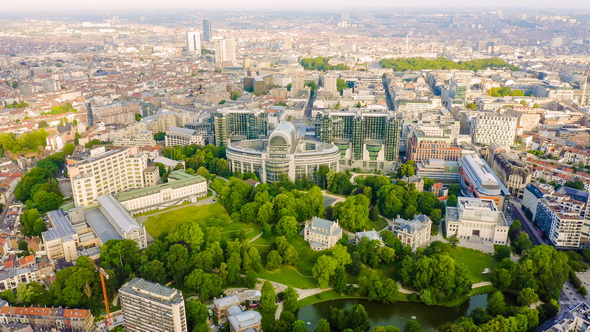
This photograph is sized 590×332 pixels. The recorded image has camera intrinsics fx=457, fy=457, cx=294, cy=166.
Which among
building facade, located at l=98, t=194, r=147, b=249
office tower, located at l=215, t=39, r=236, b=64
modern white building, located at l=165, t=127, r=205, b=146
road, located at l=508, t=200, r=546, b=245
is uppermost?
office tower, located at l=215, t=39, r=236, b=64

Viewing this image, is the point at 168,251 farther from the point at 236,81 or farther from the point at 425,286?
the point at 236,81

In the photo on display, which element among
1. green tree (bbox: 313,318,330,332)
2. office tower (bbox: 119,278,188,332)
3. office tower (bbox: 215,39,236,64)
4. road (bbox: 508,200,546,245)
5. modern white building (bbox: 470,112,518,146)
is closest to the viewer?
office tower (bbox: 119,278,188,332)

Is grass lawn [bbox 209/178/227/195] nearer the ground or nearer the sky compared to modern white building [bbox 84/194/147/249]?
nearer the ground

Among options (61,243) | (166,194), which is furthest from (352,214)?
(61,243)

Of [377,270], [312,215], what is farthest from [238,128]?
[377,270]

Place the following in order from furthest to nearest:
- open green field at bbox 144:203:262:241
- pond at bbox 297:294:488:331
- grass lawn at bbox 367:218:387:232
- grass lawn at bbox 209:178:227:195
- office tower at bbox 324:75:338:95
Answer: office tower at bbox 324:75:338:95
grass lawn at bbox 209:178:227:195
grass lawn at bbox 367:218:387:232
open green field at bbox 144:203:262:241
pond at bbox 297:294:488:331

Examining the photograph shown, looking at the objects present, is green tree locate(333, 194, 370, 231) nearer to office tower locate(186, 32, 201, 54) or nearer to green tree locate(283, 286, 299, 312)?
green tree locate(283, 286, 299, 312)

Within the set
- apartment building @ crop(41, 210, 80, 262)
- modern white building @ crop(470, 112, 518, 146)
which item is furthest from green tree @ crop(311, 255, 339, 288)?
modern white building @ crop(470, 112, 518, 146)

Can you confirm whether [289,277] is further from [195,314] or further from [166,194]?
[166,194]

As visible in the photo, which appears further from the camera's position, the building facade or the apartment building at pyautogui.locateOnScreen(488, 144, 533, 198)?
the apartment building at pyautogui.locateOnScreen(488, 144, 533, 198)
